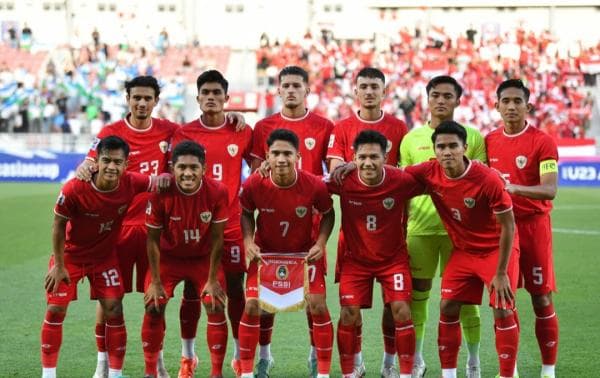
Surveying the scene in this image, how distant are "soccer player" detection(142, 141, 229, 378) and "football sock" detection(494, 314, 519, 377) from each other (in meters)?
1.90

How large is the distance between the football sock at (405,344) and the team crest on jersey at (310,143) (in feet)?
5.46

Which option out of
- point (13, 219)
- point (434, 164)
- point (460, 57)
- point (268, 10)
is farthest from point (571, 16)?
point (434, 164)

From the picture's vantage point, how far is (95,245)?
23.9ft

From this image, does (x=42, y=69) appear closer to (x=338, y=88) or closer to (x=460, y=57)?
(x=338, y=88)

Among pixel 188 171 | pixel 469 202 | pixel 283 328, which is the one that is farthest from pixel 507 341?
pixel 283 328

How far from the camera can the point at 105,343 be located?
7.53 meters

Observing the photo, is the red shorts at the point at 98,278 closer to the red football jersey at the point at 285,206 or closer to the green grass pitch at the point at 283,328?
the green grass pitch at the point at 283,328

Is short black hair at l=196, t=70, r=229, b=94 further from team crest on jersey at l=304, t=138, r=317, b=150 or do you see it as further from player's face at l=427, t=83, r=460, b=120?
player's face at l=427, t=83, r=460, b=120

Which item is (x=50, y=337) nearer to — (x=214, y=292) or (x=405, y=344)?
(x=214, y=292)

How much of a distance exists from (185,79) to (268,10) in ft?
21.6

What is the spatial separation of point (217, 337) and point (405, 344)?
1316 mm

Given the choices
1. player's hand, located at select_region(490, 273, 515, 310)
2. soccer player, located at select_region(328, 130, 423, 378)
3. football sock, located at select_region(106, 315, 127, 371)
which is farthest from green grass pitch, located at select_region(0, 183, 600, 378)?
player's hand, located at select_region(490, 273, 515, 310)

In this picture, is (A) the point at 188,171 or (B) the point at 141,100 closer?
(A) the point at 188,171

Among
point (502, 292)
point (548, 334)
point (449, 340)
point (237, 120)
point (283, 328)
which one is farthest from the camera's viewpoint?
point (283, 328)
